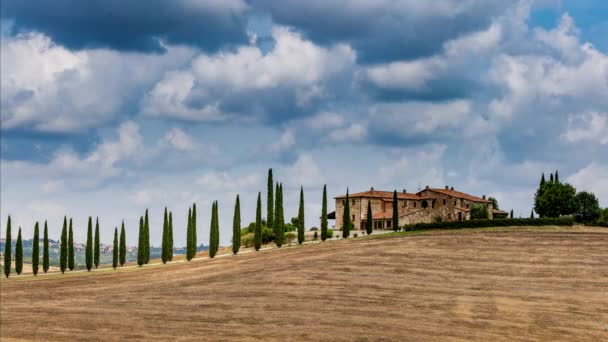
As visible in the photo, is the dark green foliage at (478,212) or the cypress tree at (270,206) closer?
the cypress tree at (270,206)

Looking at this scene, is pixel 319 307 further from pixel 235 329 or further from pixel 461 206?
pixel 461 206

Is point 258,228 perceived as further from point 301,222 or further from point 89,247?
point 89,247

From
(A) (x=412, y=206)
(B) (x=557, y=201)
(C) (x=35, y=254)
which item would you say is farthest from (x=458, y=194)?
(C) (x=35, y=254)

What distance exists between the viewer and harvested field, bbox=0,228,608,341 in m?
47.8

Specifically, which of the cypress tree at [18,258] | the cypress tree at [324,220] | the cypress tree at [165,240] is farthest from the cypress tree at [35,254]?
the cypress tree at [324,220]

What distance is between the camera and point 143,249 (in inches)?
3900

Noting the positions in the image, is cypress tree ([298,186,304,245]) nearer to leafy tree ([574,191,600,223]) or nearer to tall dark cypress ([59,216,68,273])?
tall dark cypress ([59,216,68,273])

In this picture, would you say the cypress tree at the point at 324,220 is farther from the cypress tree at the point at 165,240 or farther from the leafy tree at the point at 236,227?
the cypress tree at the point at 165,240

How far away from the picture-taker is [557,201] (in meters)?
116

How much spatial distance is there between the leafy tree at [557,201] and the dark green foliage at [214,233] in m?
50.7

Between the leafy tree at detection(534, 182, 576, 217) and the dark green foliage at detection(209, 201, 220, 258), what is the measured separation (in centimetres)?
5068

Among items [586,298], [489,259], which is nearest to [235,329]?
[586,298]

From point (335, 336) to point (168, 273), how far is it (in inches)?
1613

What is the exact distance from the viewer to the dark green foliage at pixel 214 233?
99.2 meters
